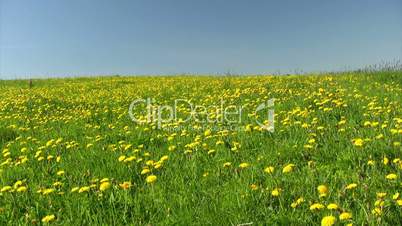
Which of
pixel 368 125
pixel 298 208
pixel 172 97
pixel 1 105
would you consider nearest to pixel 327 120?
pixel 368 125

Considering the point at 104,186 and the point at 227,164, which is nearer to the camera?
the point at 104,186

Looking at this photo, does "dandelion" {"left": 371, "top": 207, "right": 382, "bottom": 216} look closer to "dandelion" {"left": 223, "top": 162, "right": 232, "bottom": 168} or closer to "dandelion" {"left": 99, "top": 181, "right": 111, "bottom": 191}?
"dandelion" {"left": 223, "top": 162, "right": 232, "bottom": 168}

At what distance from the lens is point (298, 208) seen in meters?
3.72

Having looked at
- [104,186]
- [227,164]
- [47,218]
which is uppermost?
[227,164]

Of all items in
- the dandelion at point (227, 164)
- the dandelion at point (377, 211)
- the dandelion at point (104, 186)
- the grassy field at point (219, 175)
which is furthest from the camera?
the dandelion at point (227, 164)

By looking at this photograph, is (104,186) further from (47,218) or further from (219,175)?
(219,175)

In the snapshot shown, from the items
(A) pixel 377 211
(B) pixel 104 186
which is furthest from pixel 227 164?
(A) pixel 377 211

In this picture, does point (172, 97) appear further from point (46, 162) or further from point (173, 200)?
point (173, 200)

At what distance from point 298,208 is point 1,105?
12411 millimetres

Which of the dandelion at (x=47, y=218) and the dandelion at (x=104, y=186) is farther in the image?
the dandelion at (x=104, y=186)

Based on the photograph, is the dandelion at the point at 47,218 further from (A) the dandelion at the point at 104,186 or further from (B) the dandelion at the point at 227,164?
(B) the dandelion at the point at 227,164

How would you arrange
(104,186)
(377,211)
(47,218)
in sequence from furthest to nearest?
(104,186) → (47,218) → (377,211)

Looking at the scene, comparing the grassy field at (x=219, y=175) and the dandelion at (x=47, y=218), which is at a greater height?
the grassy field at (x=219, y=175)

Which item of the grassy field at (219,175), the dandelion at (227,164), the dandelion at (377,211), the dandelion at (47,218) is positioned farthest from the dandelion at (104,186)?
the dandelion at (377,211)
